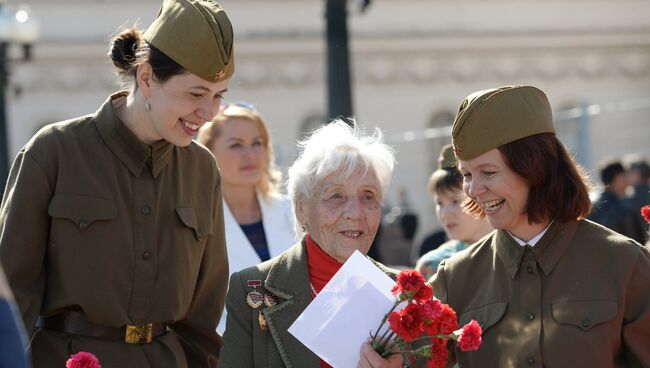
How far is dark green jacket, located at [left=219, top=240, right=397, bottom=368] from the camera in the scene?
179 inches

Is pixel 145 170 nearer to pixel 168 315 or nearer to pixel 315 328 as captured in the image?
pixel 168 315

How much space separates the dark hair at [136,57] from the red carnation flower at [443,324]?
1340 millimetres

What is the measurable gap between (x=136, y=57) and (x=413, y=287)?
145 centimetres

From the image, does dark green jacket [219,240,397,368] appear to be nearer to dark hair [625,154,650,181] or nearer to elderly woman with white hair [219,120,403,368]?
elderly woman with white hair [219,120,403,368]

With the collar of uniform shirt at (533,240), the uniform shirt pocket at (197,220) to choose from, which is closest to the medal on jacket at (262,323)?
the uniform shirt pocket at (197,220)

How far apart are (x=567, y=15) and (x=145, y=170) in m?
26.5

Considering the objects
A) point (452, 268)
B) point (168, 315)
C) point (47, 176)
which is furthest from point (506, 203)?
point (47, 176)

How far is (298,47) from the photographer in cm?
2925

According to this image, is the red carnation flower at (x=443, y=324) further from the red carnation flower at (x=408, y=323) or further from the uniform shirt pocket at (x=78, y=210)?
the uniform shirt pocket at (x=78, y=210)

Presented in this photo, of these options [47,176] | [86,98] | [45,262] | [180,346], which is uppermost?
[47,176]

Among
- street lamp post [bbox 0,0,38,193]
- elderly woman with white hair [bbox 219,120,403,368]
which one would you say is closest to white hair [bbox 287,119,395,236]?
elderly woman with white hair [bbox 219,120,403,368]

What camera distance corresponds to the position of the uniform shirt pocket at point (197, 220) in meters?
4.76

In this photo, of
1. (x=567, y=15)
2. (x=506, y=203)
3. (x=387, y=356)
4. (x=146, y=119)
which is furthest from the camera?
(x=567, y=15)

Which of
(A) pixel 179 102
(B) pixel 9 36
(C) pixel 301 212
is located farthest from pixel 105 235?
(B) pixel 9 36
